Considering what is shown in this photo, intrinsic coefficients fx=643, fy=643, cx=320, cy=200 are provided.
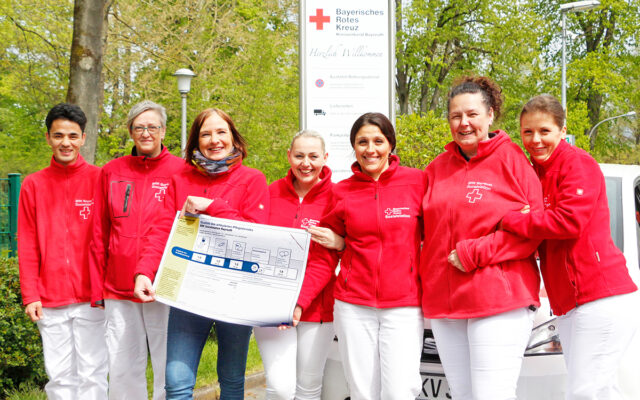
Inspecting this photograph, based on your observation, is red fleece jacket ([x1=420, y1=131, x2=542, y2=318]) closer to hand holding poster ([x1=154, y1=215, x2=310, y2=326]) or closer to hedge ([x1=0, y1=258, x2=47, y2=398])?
hand holding poster ([x1=154, y1=215, x2=310, y2=326])

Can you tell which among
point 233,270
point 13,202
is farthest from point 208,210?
point 13,202

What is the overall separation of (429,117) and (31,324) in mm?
7065

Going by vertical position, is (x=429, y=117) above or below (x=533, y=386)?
above

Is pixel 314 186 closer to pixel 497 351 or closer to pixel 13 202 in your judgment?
pixel 497 351

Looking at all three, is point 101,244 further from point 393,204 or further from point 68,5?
point 68,5

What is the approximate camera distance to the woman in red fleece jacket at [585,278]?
10.4 ft

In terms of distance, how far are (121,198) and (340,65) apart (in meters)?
3.15

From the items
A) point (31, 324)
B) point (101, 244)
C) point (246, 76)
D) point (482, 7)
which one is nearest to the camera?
point (101, 244)

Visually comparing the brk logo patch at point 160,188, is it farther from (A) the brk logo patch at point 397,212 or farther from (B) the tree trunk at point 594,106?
(B) the tree trunk at point 594,106

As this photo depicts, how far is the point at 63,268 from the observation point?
13.9 ft

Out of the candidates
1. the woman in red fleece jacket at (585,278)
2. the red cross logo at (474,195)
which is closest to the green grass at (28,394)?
the red cross logo at (474,195)

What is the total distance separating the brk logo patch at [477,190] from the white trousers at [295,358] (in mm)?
1165

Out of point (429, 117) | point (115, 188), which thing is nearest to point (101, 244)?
point (115, 188)

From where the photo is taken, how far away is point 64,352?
4.24 meters
